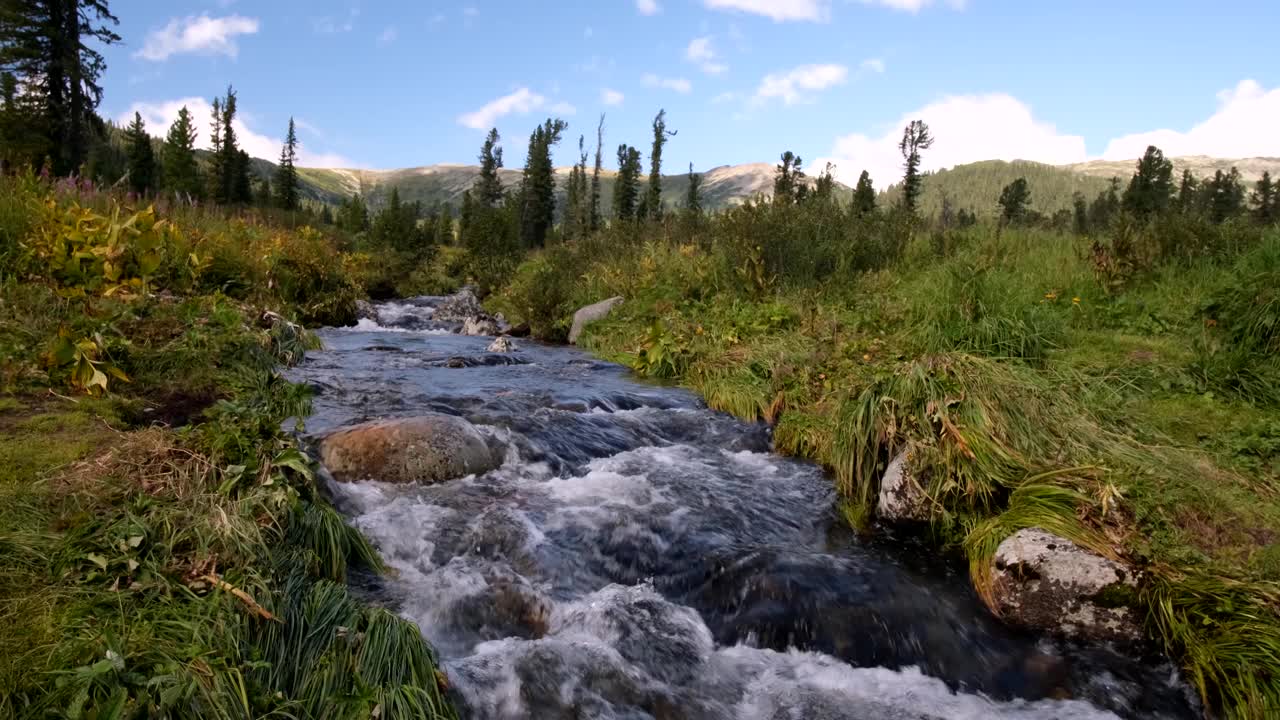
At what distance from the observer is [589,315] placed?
12766 mm

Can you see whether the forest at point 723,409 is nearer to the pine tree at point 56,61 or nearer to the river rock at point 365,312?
the river rock at point 365,312

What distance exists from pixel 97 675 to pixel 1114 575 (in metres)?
3.97

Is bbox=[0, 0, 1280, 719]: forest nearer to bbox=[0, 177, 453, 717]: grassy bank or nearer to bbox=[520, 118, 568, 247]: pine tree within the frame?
bbox=[0, 177, 453, 717]: grassy bank

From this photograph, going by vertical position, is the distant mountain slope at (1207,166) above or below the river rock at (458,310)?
above

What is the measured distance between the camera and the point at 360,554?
3.36m

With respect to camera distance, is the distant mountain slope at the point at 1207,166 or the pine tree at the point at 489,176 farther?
the distant mountain slope at the point at 1207,166

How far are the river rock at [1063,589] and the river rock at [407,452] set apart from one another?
352 cm

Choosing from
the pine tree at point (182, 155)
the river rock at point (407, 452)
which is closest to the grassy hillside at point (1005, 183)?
the pine tree at point (182, 155)

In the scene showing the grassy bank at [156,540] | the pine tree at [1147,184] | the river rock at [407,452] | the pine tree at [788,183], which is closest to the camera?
the grassy bank at [156,540]

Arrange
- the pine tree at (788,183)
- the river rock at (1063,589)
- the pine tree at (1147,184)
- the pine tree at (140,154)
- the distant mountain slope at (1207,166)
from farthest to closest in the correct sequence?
the distant mountain slope at (1207,166) → the pine tree at (140,154) → the pine tree at (1147,184) → the pine tree at (788,183) → the river rock at (1063,589)

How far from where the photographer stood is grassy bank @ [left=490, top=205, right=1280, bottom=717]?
3.19 metres

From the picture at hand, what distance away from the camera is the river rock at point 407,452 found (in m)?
4.54

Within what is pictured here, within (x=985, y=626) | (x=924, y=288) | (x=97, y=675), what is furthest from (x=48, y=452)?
(x=924, y=288)

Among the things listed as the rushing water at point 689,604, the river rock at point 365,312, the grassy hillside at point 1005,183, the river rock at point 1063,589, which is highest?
the grassy hillside at point 1005,183
